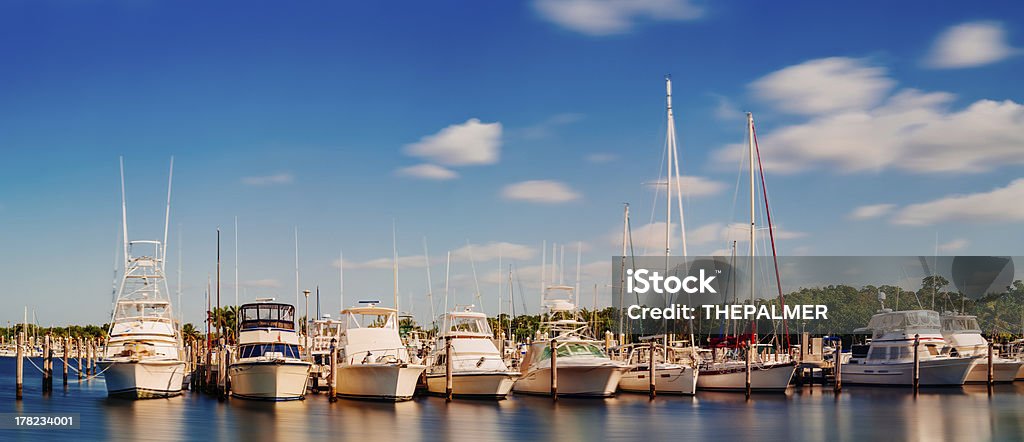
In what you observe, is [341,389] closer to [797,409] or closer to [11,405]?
[11,405]

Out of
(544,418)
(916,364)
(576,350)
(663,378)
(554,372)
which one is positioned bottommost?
(544,418)

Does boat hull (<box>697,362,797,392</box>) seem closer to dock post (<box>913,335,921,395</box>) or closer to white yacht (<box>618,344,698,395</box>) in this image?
white yacht (<box>618,344,698,395</box>)

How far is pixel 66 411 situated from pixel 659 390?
105 ft

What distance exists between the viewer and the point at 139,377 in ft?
162

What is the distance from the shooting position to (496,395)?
5047 cm

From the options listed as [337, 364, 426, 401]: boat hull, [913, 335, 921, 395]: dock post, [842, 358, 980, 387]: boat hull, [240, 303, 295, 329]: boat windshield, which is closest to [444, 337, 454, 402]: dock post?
[337, 364, 426, 401]: boat hull

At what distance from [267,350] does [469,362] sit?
1035cm

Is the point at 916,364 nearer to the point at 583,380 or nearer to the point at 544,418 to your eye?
the point at 583,380

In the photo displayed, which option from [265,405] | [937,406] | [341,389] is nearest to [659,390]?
[937,406]

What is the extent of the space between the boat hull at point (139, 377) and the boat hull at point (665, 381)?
2511 centimetres

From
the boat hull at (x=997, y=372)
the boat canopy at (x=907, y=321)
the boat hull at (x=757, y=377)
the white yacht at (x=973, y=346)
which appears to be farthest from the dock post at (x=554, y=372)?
the boat hull at (x=997, y=372)

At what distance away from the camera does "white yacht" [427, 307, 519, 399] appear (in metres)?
50.4

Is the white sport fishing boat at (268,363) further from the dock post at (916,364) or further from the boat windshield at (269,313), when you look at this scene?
the dock post at (916,364)

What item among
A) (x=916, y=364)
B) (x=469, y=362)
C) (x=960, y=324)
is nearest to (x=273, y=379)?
(x=469, y=362)
